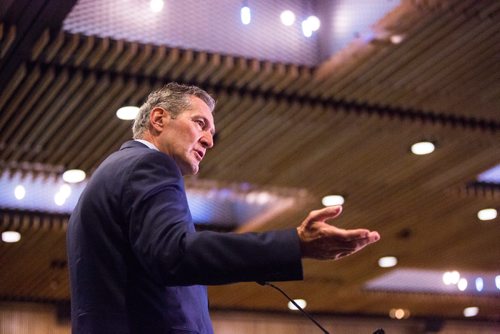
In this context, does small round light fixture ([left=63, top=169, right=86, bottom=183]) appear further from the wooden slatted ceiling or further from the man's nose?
the man's nose

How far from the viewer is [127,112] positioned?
727 cm

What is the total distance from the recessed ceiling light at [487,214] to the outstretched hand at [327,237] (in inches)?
358

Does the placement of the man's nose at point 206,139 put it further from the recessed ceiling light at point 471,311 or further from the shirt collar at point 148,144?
the recessed ceiling light at point 471,311

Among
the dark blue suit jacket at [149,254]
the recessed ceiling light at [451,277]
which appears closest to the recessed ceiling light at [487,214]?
the recessed ceiling light at [451,277]

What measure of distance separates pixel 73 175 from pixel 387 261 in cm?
574

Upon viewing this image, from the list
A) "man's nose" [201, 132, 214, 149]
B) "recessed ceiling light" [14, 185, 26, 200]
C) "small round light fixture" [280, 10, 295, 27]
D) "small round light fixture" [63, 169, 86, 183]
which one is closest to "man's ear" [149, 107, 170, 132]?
"man's nose" [201, 132, 214, 149]

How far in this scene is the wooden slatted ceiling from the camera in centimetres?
636

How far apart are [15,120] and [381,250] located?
640 centimetres

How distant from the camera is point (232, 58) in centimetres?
662

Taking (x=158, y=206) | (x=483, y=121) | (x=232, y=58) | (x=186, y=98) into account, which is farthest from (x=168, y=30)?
(x=158, y=206)

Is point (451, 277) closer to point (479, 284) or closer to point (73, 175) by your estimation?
point (479, 284)

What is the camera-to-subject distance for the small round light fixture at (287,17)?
6.97 meters

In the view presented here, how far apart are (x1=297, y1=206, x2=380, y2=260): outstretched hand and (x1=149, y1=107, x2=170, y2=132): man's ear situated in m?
0.65

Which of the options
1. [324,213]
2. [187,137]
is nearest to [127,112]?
[187,137]
